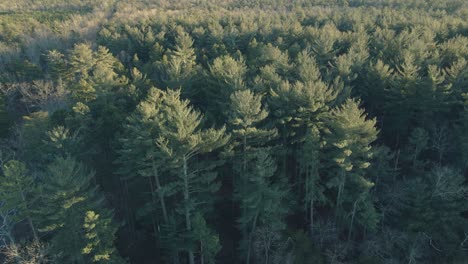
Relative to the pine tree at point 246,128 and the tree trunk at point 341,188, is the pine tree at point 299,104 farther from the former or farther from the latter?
the tree trunk at point 341,188

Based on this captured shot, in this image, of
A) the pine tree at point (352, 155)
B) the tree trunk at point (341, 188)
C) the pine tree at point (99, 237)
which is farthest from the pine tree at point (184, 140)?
the tree trunk at point (341, 188)

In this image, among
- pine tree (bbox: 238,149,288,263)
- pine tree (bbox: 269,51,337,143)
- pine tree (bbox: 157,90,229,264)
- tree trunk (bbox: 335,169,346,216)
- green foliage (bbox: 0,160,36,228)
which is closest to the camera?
green foliage (bbox: 0,160,36,228)

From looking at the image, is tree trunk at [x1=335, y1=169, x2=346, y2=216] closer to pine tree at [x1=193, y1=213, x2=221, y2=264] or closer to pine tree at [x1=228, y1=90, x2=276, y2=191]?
pine tree at [x1=228, y1=90, x2=276, y2=191]

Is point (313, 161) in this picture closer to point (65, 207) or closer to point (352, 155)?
point (352, 155)

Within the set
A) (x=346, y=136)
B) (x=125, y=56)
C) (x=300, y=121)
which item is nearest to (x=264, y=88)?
(x=300, y=121)

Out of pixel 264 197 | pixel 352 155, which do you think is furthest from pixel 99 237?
pixel 352 155

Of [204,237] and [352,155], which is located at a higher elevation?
[352,155]

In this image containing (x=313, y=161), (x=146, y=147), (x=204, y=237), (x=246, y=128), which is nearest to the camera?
(x=204, y=237)

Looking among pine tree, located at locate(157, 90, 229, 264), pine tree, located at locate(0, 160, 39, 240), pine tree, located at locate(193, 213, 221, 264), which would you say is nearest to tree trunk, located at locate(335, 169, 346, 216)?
pine tree, located at locate(157, 90, 229, 264)
